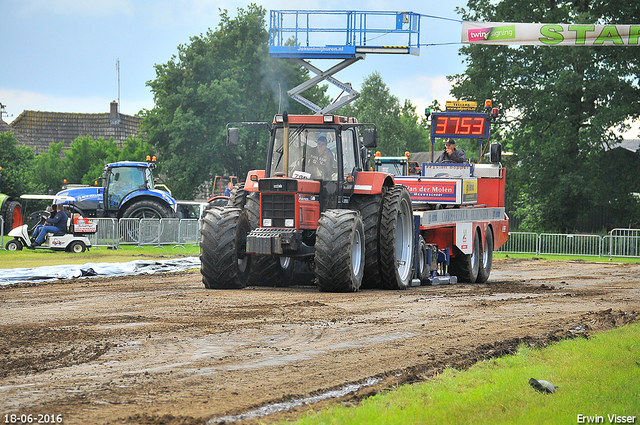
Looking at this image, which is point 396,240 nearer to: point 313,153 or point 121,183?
point 313,153

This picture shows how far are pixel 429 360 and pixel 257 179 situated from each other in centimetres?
752

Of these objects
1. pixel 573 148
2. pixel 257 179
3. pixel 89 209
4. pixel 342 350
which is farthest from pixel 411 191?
pixel 573 148

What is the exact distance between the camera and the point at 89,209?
3012cm

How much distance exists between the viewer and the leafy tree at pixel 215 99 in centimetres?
4619

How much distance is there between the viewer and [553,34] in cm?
2492

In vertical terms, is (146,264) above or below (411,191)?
below

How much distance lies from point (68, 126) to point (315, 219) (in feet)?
176

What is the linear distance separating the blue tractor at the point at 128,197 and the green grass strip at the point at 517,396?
23.0 metres

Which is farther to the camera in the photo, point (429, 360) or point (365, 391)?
point (429, 360)

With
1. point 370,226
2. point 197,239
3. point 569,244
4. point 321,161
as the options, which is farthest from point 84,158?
point 370,226

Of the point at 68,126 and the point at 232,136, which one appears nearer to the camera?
the point at 232,136

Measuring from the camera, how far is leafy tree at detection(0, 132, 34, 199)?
125ft

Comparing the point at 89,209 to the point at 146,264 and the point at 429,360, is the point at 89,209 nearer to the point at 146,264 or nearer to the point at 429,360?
the point at 146,264

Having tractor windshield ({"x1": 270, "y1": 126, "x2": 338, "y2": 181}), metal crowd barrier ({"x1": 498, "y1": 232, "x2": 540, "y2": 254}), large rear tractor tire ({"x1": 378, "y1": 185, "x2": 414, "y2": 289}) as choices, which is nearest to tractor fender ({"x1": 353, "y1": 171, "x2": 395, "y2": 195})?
large rear tractor tire ({"x1": 378, "y1": 185, "x2": 414, "y2": 289})
